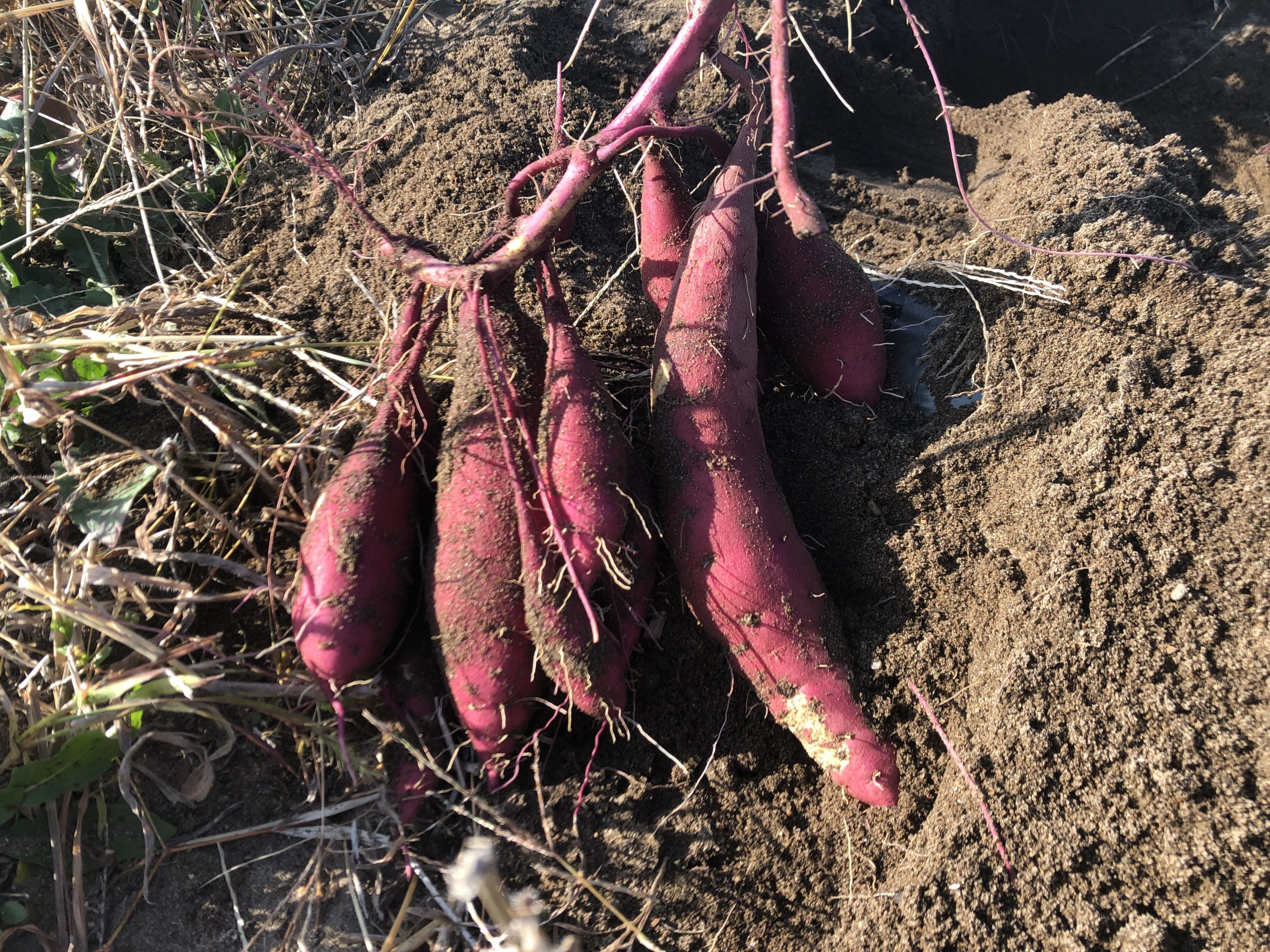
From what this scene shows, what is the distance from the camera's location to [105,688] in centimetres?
117

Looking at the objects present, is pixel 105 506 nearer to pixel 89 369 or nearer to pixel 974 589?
pixel 89 369

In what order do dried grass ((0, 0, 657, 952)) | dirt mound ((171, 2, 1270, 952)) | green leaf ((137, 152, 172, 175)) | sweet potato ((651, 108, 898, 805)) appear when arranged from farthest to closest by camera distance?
green leaf ((137, 152, 172, 175))
sweet potato ((651, 108, 898, 805))
dried grass ((0, 0, 657, 952))
dirt mound ((171, 2, 1270, 952))

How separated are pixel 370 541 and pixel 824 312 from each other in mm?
1051

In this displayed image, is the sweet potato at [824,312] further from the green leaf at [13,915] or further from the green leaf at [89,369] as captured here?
the green leaf at [13,915]

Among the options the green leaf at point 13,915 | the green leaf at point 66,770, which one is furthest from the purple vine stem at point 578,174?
the green leaf at point 13,915

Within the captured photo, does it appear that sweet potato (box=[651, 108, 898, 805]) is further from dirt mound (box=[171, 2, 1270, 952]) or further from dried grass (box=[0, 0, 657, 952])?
dried grass (box=[0, 0, 657, 952])

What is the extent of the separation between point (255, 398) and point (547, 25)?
5.04 feet

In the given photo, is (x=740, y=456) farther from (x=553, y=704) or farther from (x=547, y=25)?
(x=547, y=25)

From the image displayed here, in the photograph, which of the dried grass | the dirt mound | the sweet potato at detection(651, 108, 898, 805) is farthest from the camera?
the sweet potato at detection(651, 108, 898, 805)

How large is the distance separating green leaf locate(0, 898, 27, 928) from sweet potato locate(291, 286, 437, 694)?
56 cm

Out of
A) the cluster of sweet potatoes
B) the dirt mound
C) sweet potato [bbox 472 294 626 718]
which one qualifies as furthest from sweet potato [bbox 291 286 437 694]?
Answer: the dirt mound

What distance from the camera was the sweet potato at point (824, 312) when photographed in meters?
1.64

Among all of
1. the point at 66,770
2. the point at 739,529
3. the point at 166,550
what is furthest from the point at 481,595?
the point at 66,770

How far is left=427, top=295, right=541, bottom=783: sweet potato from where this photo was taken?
129 cm
